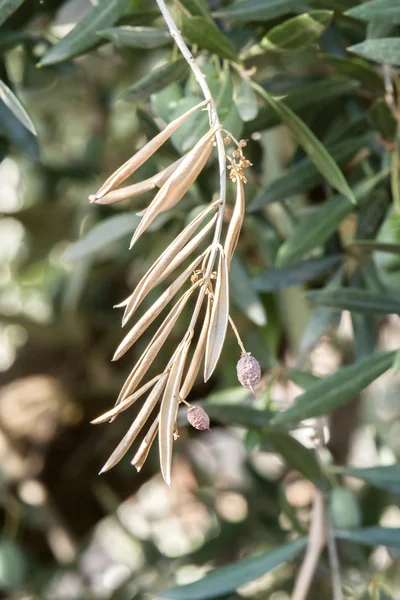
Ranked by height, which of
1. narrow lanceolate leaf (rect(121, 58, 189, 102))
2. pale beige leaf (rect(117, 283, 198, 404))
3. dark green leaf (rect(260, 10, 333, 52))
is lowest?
pale beige leaf (rect(117, 283, 198, 404))

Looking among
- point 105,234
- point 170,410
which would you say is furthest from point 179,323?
point 170,410

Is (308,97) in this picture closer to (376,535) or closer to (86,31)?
(86,31)

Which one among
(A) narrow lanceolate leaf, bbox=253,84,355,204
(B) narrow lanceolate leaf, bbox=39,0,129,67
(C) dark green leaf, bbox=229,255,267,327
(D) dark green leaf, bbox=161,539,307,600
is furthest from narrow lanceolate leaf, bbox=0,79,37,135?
(D) dark green leaf, bbox=161,539,307,600

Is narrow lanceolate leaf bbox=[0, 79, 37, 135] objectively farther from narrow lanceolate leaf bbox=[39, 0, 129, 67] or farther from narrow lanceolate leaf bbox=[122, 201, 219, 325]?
narrow lanceolate leaf bbox=[122, 201, 219, 325]

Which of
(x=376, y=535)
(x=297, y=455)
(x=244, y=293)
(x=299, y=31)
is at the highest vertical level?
(x=299, y=31)

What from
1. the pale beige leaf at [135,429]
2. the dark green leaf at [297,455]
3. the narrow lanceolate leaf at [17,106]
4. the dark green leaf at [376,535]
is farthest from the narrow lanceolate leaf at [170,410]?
the dark green leaf at [376,535]

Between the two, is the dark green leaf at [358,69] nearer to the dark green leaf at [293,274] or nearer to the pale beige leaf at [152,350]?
the dark green leaf at [293,274]
